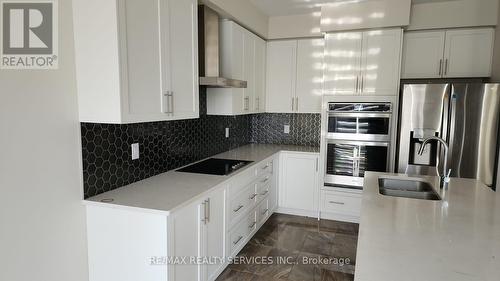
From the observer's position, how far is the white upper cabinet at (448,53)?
11.0ft

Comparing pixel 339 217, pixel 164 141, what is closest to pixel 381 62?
pixel 339 217

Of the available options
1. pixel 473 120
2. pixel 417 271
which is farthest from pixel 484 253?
pixel 473 120

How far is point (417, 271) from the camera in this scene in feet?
3.50

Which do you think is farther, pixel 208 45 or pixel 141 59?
pixel 208 45

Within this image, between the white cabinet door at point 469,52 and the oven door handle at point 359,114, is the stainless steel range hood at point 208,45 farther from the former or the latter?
the white cabinet door at point 469,52

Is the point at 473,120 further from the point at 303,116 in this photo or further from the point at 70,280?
the point at 70,280

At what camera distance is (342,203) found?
3791 mm

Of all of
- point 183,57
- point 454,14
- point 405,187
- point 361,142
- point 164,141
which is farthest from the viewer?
point 361,142

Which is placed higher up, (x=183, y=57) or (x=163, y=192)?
(x=183, y=57)

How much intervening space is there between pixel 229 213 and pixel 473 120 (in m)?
2.58

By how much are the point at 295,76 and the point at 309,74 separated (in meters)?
0.19

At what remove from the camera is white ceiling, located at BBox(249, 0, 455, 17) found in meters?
3.45

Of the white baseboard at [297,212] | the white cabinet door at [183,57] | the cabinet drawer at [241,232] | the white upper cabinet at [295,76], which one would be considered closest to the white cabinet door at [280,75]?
the white upper cabinet at [295,76]

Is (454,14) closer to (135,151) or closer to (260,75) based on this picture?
(260,75)
